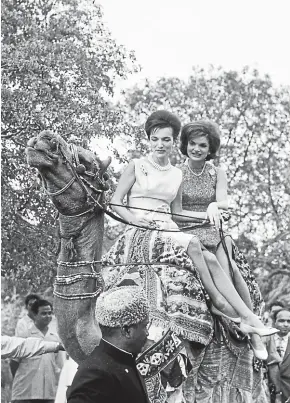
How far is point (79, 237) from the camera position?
6391 mm

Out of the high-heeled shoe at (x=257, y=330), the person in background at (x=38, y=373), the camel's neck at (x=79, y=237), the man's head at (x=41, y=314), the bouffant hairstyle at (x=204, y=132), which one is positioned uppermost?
the bouffant hairstyle at (x=204, y=132)

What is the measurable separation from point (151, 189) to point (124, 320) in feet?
9.32

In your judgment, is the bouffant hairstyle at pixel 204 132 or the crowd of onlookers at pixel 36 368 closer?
the bouffant hairstyle at pixel 204 132

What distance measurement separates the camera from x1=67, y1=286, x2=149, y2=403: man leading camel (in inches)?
174

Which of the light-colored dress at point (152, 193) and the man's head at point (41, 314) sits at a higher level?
the light-colored dress at point (152, 193)

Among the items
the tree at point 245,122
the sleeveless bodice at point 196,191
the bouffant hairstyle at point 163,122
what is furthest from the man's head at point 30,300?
the tree at point 245,122

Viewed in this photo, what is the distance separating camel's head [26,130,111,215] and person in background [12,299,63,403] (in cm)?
390

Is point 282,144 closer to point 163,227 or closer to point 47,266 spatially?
point 47,266

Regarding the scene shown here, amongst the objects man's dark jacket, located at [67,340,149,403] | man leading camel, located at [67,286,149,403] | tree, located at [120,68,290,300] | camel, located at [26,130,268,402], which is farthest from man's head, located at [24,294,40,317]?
tree, located at [120,68,290,300]

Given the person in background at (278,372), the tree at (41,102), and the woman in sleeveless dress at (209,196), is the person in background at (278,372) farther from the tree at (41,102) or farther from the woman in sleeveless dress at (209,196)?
the tree at (41,102)

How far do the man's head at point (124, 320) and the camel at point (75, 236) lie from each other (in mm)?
1431

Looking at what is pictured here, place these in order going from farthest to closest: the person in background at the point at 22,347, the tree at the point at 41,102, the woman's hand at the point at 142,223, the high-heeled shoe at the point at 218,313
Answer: the tree at the point at 41,102 → the person in background at the point at 22,347 → the high-heeled shoe at the point at 218,313 → the woman's hand at the point at 142,223

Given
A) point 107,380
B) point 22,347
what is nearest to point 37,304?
point 22,347

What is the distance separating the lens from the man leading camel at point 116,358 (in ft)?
14.5
